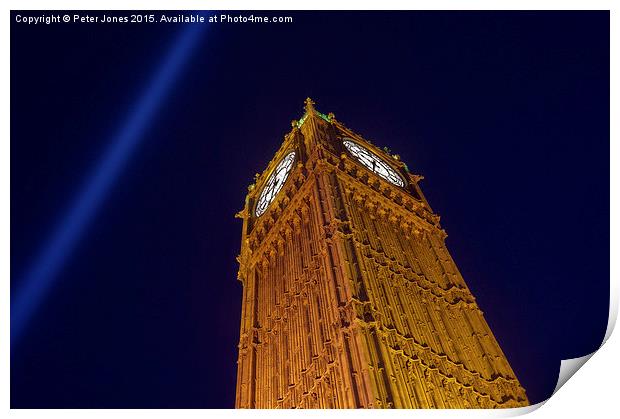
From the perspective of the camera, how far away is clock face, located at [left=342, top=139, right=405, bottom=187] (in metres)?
23.0

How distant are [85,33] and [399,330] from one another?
7970 mm

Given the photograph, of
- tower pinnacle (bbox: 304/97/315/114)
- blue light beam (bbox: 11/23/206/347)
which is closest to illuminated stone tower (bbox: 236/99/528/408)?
tower pinnacle (bbox: 304/97/315/114)

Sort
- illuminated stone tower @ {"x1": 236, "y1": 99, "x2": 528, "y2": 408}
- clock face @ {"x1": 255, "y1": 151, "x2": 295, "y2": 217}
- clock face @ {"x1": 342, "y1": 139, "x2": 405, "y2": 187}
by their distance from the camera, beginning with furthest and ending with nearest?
clock face @ {"x1": 342, "y1": 139, "x2": 405, "y2": 187} < clock face @ {"x1": 255, "y1": 151, "x2": 295, "y2": 217} < illuminated stone tower @ {"x1": 236, "y1": 99, "x2": 528, "y2": 408}

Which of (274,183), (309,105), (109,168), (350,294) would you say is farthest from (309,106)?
(109,168)

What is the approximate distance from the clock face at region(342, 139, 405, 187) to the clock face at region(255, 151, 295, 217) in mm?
1708

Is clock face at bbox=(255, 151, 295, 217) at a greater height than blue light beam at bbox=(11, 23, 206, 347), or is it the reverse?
clock face at bbox=(255, 151, 295, 217)

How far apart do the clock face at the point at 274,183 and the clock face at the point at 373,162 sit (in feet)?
5.60

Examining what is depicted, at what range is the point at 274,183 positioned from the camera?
76.8 ft

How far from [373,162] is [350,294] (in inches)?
323

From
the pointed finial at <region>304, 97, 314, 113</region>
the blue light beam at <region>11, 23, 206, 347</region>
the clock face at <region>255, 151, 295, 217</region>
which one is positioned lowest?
the blue light beam at <region>11, 23, 206, 347</region>

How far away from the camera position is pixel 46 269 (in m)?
13.6

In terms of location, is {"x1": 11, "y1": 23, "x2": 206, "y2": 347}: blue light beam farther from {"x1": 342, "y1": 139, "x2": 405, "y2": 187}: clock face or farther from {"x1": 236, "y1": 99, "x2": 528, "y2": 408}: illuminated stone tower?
{"x1": 342, "y1": 139, "x2": 405, "y2": 187}: clock face

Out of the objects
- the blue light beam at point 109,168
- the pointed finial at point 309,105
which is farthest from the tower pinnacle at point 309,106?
the blue light beam at point 109,168

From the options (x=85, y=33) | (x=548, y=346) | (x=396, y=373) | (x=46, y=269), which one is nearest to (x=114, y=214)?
(x=46, y=269)
